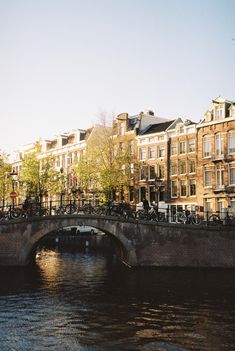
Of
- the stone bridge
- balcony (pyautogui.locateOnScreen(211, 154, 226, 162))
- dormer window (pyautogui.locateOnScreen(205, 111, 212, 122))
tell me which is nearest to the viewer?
the stone bridge

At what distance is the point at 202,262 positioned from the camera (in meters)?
28.8

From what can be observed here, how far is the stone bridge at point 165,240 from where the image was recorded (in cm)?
2866

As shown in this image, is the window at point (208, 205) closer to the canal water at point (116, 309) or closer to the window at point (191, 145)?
the window at point (191, 145)

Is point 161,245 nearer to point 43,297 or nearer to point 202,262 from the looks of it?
point 202,262

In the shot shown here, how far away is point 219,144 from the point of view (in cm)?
4178

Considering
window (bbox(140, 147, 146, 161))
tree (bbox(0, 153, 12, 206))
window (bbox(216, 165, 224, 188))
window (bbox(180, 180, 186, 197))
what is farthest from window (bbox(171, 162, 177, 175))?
tree (bbox(0, 153, 12, 206))

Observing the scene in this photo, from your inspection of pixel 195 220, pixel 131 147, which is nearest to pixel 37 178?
pixel 131 147

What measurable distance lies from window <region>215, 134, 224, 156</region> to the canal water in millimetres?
16071

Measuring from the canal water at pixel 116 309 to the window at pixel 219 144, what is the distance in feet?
52.7

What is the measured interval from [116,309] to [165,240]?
12352mm

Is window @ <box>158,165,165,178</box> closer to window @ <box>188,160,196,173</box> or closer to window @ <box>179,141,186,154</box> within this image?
window @ <box>179,141,186,154</box>

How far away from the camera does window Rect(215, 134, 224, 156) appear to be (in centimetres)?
4140

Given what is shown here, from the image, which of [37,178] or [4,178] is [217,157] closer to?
[37,178]

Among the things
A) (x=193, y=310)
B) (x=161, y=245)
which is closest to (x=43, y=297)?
(x=193, y=310)
